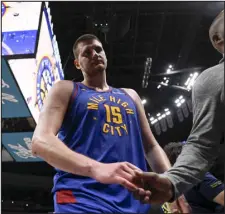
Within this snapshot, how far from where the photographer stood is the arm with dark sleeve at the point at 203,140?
1292mm

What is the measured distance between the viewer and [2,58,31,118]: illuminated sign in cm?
328

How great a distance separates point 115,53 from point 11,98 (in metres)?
2.21

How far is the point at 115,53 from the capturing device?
551cm

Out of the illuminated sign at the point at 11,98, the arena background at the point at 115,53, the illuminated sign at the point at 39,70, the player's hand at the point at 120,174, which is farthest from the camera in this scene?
the illuminated sign at the point at 11,98

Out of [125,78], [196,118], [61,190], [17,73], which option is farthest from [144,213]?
[125,78]

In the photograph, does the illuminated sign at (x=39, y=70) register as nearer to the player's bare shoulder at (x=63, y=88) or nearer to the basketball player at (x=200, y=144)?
the player's bare shoulder at (x=63, y=88)

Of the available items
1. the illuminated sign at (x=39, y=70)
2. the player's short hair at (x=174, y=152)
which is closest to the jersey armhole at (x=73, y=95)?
the player's short hair at (x=174, y=152)

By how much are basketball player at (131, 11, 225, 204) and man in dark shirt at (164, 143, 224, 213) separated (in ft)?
2.48

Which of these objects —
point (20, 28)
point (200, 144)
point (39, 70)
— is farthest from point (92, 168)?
point (39, 70)

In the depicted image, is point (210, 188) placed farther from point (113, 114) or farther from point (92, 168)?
point (92, 168)

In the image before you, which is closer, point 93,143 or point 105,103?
point 93,143

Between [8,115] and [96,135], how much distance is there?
8.74 feet

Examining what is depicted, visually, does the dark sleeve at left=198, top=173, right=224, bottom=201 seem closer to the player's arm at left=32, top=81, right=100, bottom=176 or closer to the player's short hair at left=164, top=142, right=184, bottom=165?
the player's short hair at left=164, top=142, right=184, bottom=165

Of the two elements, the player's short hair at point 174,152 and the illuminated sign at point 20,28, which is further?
the illuminated sign at point 20,28
